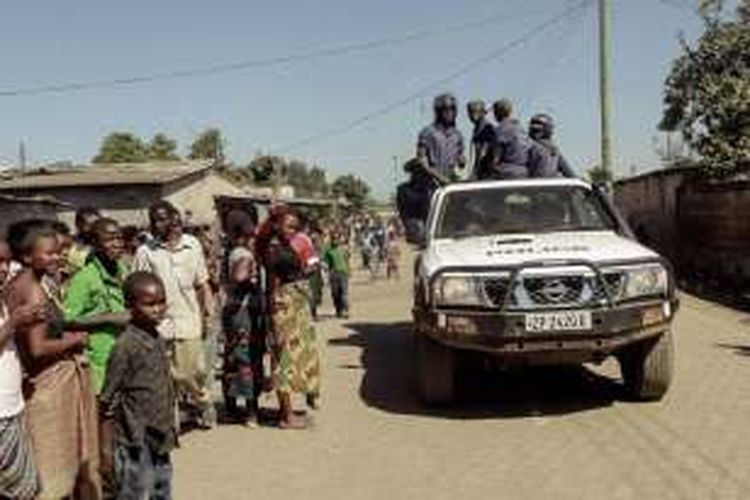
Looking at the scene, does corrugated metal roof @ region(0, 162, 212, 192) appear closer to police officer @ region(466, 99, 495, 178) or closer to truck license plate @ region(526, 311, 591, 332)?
police officer @ region(466, 99, 495, 178)

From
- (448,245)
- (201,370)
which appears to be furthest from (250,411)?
(448,245)

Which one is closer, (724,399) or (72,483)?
(72,483)

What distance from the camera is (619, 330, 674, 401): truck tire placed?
934cm

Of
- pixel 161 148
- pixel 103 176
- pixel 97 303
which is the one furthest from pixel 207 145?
pixel 97 303

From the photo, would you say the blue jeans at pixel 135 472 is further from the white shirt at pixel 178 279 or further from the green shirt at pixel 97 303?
the white shirt at pixel 178 279

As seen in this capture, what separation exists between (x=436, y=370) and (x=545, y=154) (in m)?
3.64

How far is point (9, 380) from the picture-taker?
16.6 ft

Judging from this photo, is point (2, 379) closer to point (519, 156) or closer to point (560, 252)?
point (560, 252)

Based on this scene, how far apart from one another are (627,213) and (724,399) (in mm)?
21908

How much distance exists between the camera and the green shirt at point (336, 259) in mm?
18922

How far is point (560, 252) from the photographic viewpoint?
919 cm

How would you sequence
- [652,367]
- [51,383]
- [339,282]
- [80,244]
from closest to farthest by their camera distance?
1. [51,383]
2. [80,244]
3. [652,367]
4. [339,282]

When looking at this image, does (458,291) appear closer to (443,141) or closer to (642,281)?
(642,281)

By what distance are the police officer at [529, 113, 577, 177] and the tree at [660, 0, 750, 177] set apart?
11.7m
